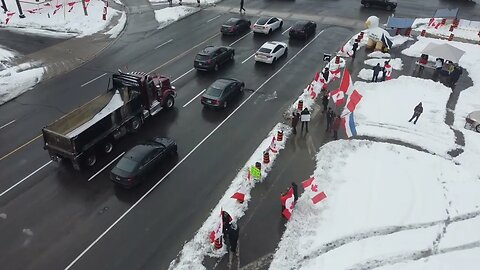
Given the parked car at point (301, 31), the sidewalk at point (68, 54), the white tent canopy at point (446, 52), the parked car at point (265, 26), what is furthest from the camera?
the parked car at point (265, 26)

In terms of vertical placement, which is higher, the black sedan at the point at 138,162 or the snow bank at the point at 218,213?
the black sedan at the point at 138,162

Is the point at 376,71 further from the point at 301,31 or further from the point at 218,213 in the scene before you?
the point at 218,213

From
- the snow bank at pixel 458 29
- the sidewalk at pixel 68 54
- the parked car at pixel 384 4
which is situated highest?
the parked car at pixel 384 4

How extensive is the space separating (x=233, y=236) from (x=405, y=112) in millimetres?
15152

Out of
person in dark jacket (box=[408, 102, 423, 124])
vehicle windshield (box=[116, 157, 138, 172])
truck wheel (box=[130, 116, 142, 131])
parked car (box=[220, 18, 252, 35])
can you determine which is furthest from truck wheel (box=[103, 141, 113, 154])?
parked car (box=[220, 18, 252, 35])

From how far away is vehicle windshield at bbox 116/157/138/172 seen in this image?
17266 millimetres

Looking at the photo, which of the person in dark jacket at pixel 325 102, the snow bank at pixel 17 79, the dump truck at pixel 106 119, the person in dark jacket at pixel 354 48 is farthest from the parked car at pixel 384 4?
the snow bank at pixel 17 79

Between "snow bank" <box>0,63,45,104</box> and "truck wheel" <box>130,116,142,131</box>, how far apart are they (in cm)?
1020

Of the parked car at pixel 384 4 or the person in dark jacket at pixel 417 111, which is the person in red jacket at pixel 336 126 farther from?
the parked car at pixel 384 4

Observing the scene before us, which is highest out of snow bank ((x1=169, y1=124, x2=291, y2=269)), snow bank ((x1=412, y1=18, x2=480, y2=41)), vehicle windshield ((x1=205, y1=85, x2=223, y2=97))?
snow bank ((x1=412, y1=18, x2=480, y2=41))

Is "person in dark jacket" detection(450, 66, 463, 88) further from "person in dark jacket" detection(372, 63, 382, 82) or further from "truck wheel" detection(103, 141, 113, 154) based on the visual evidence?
"truck wheel" detection(103, 141, 113, 154)

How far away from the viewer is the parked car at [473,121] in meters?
21.9

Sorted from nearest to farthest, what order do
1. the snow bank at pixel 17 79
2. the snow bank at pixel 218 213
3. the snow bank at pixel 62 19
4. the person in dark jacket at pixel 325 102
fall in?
the snow bank at pixel 218 213, the person in dark jacket at pixel 325 102, the snow bank at pixel 17 79, the snow bank at pixel 62 19

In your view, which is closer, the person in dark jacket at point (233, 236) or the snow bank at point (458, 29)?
the person in dark jacket at point (233, 236)
